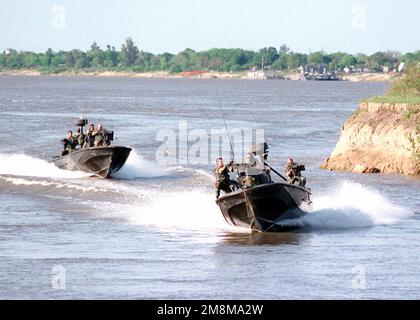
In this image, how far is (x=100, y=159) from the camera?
44312mm

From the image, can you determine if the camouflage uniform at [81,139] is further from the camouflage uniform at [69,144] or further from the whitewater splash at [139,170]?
the whitewater splash at [139,170]

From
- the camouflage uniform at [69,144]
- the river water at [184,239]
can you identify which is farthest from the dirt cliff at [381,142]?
the camouflage uniform at [69,144]

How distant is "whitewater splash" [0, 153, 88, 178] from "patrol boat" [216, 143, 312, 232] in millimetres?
14373

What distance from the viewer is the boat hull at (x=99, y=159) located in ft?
145

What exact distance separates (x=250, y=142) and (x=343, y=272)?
113ft

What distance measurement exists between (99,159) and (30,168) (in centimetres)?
458

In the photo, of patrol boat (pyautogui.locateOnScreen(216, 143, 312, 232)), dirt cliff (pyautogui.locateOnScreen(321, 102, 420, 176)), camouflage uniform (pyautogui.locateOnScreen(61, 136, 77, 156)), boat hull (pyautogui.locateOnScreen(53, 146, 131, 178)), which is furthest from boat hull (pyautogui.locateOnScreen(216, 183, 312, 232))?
camouflage uniform (pyautogui.locateOnScreen(61, 136, 77, 156))

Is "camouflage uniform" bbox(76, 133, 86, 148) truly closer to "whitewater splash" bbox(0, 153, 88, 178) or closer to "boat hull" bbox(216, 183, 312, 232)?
"whitewater splash" bbox(0, 153, 88, 178)

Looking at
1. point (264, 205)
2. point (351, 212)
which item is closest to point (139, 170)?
point (351, 212)

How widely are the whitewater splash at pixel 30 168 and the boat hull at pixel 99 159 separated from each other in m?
0.32

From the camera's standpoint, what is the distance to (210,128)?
73.4 metres

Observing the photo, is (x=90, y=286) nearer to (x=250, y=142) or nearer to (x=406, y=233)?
(x=406, y=233)

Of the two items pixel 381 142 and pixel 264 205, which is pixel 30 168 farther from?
pixel 264 205

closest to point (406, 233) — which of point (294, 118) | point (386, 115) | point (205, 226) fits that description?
point (205, 226)
